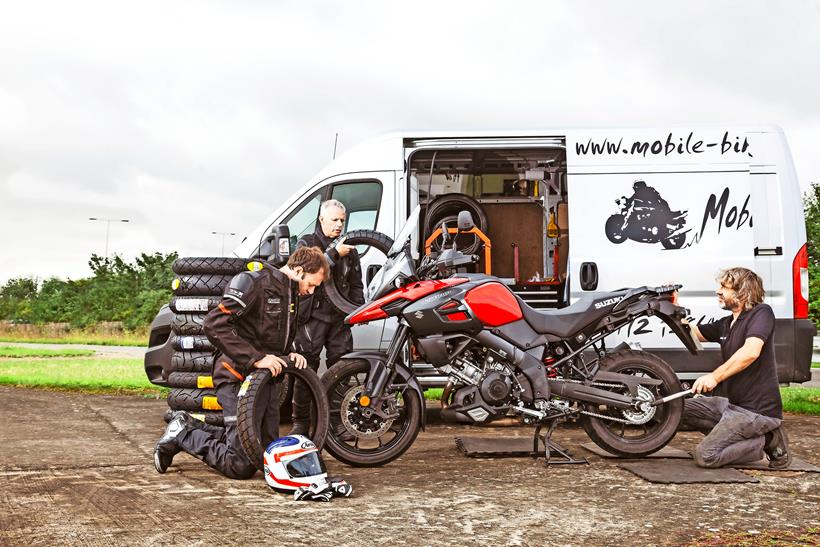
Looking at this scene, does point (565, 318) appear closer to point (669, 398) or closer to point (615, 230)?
point (669, 398)

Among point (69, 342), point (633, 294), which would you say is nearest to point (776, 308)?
point (633, 294)

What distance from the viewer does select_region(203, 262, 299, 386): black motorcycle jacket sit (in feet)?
15.3

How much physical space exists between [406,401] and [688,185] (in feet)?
10.9

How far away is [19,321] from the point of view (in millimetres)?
34500

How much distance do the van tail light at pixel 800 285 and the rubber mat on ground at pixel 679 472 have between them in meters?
2.10

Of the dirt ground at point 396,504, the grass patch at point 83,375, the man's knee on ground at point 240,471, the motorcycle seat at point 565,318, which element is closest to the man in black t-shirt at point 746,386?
the dirt ground at point 396,504

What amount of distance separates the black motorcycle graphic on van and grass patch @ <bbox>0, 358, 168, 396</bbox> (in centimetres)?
604

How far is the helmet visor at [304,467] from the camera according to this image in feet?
14.0

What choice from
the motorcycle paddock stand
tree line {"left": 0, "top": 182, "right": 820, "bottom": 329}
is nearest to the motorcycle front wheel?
the motorcycle paddock stand

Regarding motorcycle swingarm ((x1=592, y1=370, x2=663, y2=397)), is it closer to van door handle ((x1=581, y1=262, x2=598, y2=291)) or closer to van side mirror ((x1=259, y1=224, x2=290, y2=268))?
van door handle ((x1=581, y1=262, x2=598, y2=291))

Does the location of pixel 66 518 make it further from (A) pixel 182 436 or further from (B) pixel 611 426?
(B) pixel 611 426

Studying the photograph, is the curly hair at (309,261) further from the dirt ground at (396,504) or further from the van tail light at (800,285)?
the van tail light at (800,285)

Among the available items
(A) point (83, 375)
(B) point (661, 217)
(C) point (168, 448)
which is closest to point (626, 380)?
(B) point (661, 217)

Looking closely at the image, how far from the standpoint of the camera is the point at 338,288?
20.1 ft
